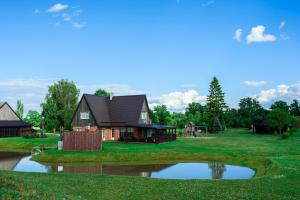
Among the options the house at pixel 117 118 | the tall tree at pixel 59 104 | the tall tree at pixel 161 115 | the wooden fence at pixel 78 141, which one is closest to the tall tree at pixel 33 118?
the tall tree at pixel 59 104

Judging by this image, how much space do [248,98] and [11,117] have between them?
86.0m

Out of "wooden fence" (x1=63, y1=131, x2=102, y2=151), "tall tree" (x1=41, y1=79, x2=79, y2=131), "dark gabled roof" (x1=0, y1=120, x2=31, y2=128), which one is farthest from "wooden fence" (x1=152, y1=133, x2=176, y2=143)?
"tall tree" (x1=41, y1=79, x2=79, y2=131)

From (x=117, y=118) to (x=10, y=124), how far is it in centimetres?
2624

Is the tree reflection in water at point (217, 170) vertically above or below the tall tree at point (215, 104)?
below

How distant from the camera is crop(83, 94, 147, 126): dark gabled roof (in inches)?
2234

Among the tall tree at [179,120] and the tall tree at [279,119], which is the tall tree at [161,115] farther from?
the tall tree at [279,119]

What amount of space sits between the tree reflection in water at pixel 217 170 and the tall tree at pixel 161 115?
53.3 metres

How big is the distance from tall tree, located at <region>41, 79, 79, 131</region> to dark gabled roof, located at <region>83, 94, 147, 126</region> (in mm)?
26688

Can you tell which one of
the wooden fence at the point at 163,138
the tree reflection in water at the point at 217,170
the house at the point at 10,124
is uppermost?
the house at the point at 10,124

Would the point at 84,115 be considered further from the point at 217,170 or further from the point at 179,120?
the point at 179,120

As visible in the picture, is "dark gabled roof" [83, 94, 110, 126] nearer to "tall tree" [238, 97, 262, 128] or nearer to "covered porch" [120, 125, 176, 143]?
"covered porch" [120, 125, 176, 143]

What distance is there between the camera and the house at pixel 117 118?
183 feet

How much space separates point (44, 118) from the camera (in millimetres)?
88000

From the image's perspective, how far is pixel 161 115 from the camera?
280 ft
